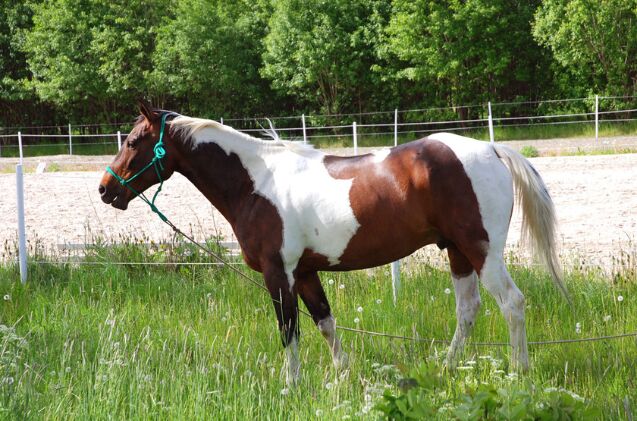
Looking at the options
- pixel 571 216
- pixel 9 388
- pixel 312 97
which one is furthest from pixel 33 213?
pixel 312 97

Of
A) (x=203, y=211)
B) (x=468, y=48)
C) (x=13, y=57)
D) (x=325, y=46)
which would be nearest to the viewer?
(x=203, y=211)

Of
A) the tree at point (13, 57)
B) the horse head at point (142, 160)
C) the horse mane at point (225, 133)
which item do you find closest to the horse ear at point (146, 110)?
the horse head at point (142, 160)

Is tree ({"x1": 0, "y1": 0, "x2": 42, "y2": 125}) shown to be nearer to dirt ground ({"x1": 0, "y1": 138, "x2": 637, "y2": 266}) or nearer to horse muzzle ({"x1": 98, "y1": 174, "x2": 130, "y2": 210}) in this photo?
dirt ground ({"x1": 0, "y1": 138, "x2": 637, "y2": 266})

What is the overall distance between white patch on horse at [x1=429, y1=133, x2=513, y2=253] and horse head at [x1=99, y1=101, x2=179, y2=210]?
1.72 meters

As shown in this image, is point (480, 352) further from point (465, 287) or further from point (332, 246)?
point (332, 246)

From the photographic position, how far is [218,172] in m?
4.64

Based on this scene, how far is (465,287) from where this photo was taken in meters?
4.62

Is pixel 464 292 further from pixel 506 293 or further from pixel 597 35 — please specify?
pixel 597 35

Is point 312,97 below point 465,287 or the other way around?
the other way around

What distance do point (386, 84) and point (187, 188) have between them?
1494cm

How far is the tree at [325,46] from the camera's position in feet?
86.6

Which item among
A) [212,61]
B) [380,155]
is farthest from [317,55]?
[380,155]

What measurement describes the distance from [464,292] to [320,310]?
88cm

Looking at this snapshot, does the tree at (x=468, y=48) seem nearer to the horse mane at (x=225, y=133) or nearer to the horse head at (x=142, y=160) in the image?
the horse mane at (x=225, y=133)
